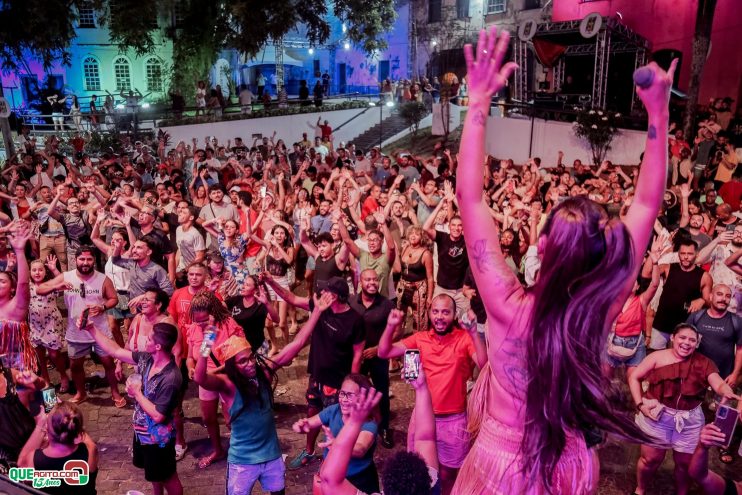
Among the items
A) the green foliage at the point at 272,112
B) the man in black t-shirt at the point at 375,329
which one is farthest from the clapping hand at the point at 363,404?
the green foliage at the point at 272,112

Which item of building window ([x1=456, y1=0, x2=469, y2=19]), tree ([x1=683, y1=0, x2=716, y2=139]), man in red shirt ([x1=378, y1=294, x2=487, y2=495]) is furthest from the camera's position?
building window ([x1=456, y1=0, x2=469, y2=19])

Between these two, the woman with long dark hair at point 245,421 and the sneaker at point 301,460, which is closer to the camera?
the woman with long dark hair at point 245,421

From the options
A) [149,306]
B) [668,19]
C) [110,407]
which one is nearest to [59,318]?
[110,407]

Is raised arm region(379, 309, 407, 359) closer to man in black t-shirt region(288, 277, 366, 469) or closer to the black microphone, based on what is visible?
man in black t-shirt region(288, 277, 366, 469)

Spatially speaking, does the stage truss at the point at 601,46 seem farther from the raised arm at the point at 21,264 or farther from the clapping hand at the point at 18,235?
the clapping hand at the point at 18,235

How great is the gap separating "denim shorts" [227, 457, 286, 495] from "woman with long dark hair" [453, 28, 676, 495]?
8.93 ft

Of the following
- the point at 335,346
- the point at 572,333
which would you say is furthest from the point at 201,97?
the point at 572,333

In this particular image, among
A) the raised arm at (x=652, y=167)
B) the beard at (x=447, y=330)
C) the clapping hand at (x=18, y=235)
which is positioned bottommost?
the beard at (x=447, y=330)

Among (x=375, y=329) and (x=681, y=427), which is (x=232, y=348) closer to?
(x=375, y=329)

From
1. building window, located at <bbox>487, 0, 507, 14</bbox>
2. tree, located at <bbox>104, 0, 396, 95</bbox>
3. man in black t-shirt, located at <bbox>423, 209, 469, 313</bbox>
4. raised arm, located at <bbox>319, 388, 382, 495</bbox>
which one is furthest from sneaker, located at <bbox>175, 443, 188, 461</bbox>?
building window, located at <bbox>487, 0, 507, 14</bbox>

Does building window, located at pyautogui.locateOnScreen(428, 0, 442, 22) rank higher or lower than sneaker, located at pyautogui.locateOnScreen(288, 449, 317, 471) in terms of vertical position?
higher

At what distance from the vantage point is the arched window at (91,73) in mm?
31125

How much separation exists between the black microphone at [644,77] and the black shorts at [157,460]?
3953 millimetres

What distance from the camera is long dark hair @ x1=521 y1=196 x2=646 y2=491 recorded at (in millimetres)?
1438
